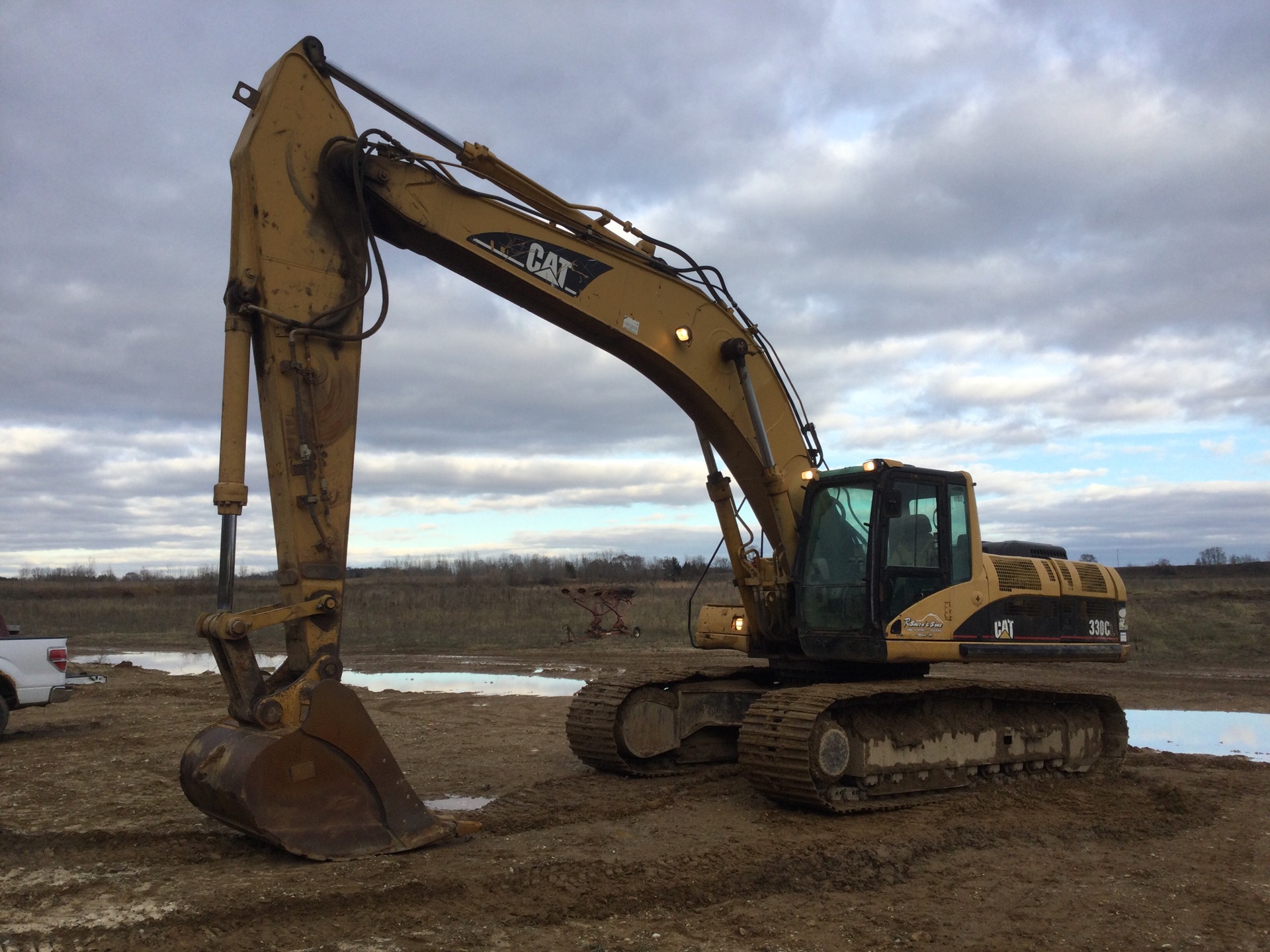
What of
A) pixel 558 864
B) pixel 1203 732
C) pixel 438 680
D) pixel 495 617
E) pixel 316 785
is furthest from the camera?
pixel 495 617

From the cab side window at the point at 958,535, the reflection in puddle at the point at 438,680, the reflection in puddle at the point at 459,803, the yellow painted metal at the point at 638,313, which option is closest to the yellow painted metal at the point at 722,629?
the yellow painted metal at the point at 638,313

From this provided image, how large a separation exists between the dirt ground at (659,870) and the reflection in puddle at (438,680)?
654 centimetres

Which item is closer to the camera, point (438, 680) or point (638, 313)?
point (638, 313)

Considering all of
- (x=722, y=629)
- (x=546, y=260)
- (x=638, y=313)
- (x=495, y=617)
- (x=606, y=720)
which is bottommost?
(x=606, y=720)

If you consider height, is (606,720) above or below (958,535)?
below

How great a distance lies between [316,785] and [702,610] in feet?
16.1

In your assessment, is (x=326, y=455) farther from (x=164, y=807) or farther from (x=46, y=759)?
(x=46, y=759)

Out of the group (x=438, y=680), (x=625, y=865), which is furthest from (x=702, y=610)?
(x=438, y=680)

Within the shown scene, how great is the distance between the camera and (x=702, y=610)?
1030cm

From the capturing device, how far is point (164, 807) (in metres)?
8.14

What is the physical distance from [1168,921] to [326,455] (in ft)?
18.7

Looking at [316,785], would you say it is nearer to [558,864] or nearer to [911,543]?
[558,864]

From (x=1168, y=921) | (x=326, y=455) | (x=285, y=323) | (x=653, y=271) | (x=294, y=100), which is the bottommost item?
(x=1168, y=921)

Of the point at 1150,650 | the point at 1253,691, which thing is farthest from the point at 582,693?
the point at 1150,650
